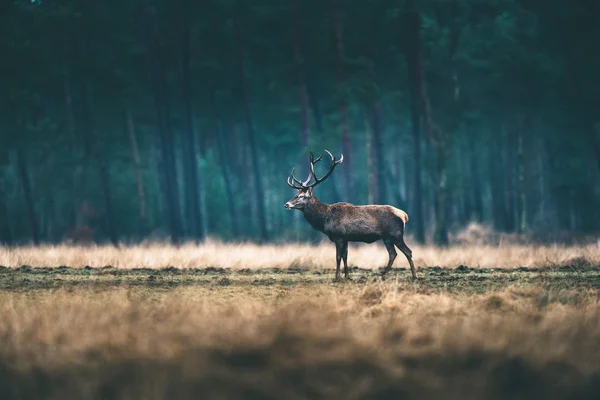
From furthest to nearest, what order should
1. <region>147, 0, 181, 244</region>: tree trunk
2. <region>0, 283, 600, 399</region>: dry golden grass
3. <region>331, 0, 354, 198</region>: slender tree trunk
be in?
1. <region>331, 0, 354, 198</region>: slender tree trunk
2. <region>147, 0, 181, 244</region>: tree trunk
3. <region>0, 283, 600, 399</region>: dry golden grass

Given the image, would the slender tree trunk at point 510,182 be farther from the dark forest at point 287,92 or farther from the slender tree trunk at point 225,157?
the slender tree trunk at point 225,157

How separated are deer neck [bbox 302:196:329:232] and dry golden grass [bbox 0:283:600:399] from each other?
23.4 feet

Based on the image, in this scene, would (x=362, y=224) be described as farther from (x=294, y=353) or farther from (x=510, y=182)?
(x=510, y=182)

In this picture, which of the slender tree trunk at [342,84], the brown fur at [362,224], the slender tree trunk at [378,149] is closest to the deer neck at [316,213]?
the brown fur at [362,224]

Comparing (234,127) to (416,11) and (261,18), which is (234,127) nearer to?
(261,18)

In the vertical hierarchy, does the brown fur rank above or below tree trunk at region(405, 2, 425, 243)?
below

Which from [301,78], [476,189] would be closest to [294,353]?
[301,78]

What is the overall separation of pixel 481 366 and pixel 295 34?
33257mm

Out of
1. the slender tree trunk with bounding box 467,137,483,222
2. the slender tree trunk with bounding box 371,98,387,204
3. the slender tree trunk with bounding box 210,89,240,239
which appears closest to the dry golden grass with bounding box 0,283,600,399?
the slender tree trunk with bounding box 371,98,387,204

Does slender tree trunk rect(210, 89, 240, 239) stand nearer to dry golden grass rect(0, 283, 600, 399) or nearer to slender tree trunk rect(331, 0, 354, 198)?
slender tree trunk rect(331, 0, 354, 198)

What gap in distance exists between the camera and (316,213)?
21.1m

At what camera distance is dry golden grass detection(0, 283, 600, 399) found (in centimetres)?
1021

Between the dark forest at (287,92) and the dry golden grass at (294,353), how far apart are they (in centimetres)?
2466

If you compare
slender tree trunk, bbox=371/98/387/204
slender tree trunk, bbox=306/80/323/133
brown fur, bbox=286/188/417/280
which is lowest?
brown fur, bbox=286/188/417/280
